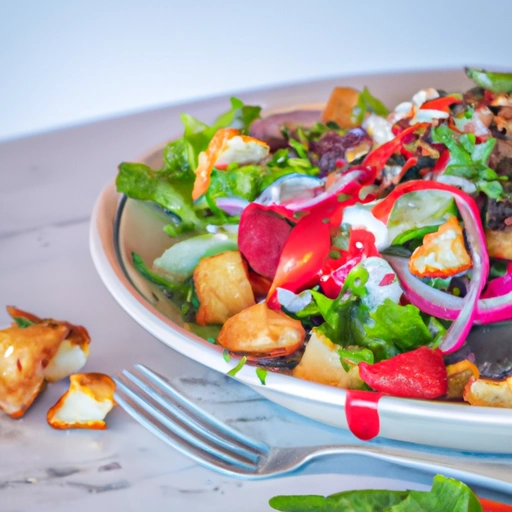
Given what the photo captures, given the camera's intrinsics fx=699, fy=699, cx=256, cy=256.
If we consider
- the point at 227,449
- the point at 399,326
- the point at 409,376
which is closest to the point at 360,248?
the point at 399,326

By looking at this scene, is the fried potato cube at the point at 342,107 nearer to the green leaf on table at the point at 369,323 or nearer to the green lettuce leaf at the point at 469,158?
the green lettuce leaf at the point at 469,158

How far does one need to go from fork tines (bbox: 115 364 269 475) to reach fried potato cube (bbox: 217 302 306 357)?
10 cm

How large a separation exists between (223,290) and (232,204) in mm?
193

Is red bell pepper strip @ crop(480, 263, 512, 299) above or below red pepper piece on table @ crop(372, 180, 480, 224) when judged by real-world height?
below

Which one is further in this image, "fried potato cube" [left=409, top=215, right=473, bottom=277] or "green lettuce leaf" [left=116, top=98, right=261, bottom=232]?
"green lettuce leaf" [left=116, top=98, right=261, bottom=232]

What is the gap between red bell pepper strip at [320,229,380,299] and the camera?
3.29 feet

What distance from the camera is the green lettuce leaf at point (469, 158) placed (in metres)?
0.99

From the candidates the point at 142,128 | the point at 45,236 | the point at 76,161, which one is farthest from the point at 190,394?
the point at 142,128

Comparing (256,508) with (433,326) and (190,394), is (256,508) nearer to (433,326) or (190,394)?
(190,394)

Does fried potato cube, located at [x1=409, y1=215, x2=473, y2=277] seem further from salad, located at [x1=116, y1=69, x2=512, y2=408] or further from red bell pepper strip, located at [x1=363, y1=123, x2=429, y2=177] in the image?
red bell pepper strip, located at [x1=363, y1=123, x2=429, y2=177]

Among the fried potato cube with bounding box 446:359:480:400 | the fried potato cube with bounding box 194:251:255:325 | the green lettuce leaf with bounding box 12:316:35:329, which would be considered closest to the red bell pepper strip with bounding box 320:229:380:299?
the fried potato cube with bounding box 194:251:255:325

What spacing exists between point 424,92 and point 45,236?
81 cm

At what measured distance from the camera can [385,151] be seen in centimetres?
110

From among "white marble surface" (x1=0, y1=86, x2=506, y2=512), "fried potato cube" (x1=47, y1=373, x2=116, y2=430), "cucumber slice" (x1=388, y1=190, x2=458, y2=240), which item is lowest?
"white marble surface" (x1=0, y1=86, x2=506, y2=512)
